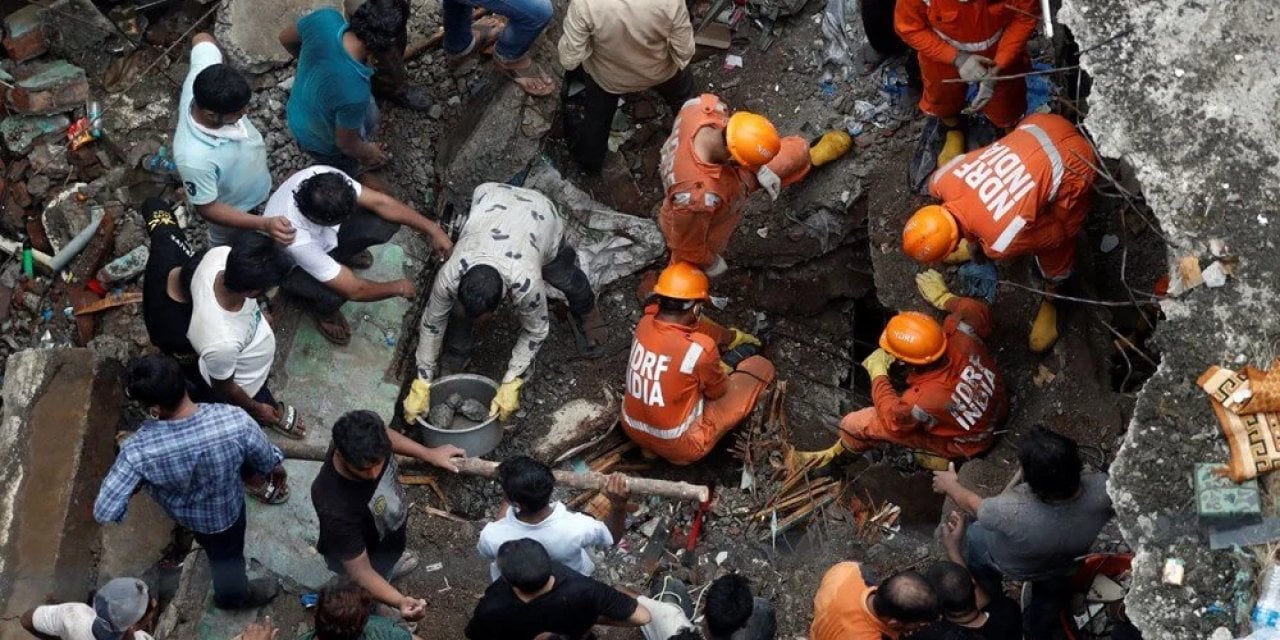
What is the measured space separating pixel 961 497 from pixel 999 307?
5.47 ft

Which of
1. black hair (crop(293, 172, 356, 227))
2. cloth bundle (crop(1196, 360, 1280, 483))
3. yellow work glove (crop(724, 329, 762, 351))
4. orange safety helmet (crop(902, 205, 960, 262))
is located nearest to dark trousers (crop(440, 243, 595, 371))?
yellow work glove (crop(724, 329, 762, 351))

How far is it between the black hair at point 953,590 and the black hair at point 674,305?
2.30 meters

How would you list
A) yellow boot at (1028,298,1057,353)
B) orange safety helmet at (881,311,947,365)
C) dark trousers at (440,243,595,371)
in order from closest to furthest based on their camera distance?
orange safety helmet at (881,311,947,365) < yellow boot at (1028,298,1057,353) < dark trousers at (440,243,595,371)

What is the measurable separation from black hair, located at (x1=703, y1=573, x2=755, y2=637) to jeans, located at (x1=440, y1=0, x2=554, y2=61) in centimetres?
365

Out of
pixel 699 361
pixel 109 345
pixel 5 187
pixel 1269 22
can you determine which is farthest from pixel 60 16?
pixel 1269 22

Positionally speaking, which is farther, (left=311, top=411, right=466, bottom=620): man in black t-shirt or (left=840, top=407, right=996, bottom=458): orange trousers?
(left=840, top=407, right=996, bottom=458): orange trousers

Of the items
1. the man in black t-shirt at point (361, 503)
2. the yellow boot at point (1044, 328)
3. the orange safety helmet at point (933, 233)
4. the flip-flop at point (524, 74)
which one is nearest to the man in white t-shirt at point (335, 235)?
the man in black t-shirt at point (361, 503)

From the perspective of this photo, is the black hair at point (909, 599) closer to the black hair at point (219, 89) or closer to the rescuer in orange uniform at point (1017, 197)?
the rescuer in orange uniform at point (1017, 197)

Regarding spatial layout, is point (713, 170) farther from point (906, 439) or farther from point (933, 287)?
point (906, 439)

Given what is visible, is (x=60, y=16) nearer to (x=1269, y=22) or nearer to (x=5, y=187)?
(x=5, y=187)

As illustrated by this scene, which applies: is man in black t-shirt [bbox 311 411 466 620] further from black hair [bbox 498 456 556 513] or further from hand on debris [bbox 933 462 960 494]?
hand on debris [bbox 933 462 960 494]

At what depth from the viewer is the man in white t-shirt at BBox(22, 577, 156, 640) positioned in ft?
17.9

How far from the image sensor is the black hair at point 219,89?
613cm

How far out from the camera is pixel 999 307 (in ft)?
24.2
